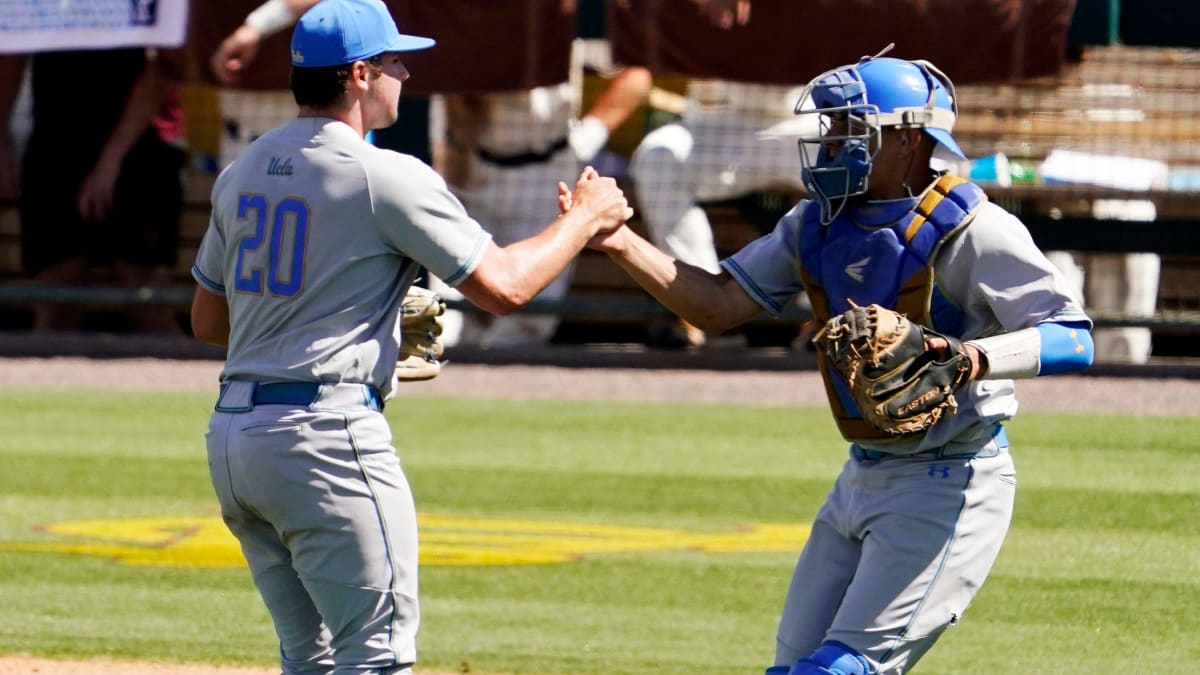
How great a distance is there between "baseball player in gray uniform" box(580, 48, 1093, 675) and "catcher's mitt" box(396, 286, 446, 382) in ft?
2.96

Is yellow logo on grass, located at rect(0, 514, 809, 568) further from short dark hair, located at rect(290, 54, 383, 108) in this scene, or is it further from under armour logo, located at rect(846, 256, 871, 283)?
short dark hair, located at rect(290, 54, 383, 108)

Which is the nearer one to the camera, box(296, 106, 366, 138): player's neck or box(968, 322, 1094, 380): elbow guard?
box(968, 322, 1094, 380): elbow guard

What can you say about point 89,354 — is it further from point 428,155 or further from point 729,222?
point 729,222

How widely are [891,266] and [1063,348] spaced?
0.38m

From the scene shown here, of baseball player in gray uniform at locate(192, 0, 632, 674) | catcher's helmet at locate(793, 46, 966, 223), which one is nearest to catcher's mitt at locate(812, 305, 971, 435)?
catcher's helmet at locate(793, 46, 966, 223)

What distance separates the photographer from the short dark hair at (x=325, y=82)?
4070 mm

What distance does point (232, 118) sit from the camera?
1354 centimetres

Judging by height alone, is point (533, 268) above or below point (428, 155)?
above

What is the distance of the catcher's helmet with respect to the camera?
4.17 metres

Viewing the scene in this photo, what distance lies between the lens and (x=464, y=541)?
770 cm

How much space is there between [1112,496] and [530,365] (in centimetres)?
483

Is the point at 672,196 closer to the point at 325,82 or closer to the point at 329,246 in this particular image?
the point at 325,82

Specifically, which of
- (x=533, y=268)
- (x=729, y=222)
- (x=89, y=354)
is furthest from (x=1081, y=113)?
(x=533, y=268)

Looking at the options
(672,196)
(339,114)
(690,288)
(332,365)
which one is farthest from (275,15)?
(332,365)
